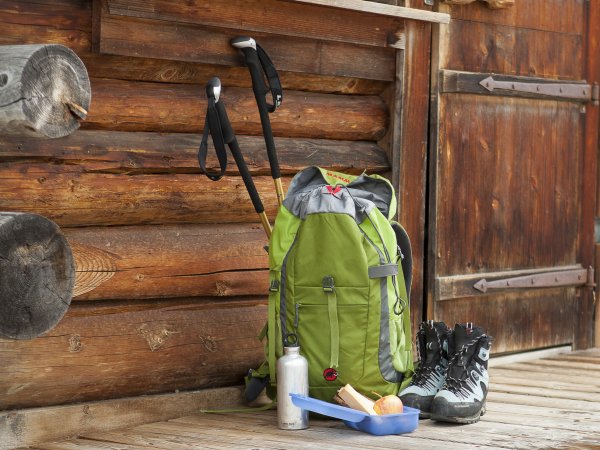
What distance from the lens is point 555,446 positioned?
388 cm

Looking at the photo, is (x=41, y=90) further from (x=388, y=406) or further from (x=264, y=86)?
(x=388, y=406)

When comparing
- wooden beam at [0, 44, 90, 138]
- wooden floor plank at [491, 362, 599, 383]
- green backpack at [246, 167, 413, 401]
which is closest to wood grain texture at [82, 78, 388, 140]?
green backpack at [246, 167, 413, 401]

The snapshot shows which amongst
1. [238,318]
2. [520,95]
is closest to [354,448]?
[238,318]

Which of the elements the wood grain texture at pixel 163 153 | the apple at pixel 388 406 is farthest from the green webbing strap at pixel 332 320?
the wood grain texture at pixel 163 153

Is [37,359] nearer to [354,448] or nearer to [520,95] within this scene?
[354,448]

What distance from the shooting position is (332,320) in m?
4.29

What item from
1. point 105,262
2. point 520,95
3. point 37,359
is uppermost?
point 520,95

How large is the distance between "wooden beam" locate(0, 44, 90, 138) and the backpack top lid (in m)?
1.29

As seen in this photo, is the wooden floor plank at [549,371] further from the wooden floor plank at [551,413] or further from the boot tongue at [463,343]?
the boot tongue at [463,343]

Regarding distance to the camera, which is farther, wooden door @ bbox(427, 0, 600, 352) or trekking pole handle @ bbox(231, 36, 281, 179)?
wooden door @ bbox(427, 0, 600, 352)

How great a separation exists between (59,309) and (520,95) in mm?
3145

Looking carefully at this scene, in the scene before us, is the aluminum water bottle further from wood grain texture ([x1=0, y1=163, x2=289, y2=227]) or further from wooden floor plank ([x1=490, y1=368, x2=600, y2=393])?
wooden floor plank ([x1=490, y1=368, x2=600, y2=393])

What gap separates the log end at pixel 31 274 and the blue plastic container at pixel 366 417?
111 centimetres

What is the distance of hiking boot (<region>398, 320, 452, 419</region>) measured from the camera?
14.5 ft
